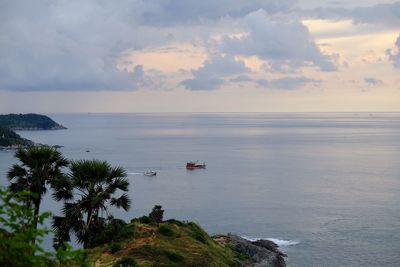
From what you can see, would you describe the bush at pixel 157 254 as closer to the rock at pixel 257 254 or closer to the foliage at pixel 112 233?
the foliage at pixel 112 233

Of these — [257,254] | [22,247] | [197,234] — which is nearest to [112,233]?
[197,234]

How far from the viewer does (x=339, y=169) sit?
157m

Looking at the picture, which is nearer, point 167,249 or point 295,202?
point 167,249

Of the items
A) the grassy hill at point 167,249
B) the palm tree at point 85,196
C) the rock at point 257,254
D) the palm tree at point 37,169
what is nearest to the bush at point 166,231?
the grassy hill at point 167,249

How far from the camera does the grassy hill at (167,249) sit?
133 ft

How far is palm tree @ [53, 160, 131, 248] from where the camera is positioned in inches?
1091

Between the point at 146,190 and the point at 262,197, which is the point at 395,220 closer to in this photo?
the point at 262,197

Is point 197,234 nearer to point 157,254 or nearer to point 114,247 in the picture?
point 157,254

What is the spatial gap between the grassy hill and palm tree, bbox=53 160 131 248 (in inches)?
331

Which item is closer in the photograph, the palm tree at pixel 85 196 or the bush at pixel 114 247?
the palm tree at pixel 85 196

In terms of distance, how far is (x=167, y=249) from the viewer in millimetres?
44438

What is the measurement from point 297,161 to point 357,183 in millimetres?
52369

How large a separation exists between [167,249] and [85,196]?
17678mm

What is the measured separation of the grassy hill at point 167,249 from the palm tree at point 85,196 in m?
8.40
